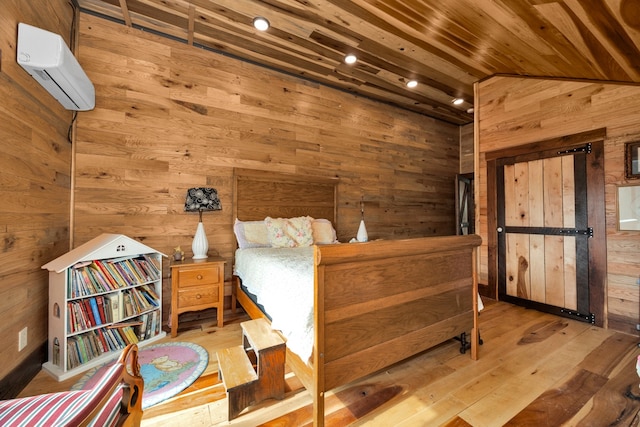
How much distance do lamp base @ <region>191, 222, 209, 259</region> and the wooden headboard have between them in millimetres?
443

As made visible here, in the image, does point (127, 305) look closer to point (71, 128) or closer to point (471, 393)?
point (71, 128)

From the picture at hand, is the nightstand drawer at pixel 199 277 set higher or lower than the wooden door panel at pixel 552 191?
lower

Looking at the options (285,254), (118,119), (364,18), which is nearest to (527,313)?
(285,254)

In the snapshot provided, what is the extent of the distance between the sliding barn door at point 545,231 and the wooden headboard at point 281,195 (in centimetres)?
227

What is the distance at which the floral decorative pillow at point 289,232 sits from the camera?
288 cm

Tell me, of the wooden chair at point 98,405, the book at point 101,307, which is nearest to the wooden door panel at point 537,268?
the wooden chair at point 98,405

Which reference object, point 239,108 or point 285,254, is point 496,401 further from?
point 239,108

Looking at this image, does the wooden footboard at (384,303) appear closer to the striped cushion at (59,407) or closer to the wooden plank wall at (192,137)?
the striped cushion at (59,407)

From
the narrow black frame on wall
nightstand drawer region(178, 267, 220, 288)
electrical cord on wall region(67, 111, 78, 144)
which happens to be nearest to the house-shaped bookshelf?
nightstand drawer region(178, 267, 220, 288)

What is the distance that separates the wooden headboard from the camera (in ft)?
10.1

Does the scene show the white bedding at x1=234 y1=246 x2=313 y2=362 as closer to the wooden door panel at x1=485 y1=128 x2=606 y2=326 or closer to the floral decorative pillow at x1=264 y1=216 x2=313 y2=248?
the floral decorative pillow at x1=264 y1=216 x2=313 y2=248

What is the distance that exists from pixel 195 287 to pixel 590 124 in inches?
172

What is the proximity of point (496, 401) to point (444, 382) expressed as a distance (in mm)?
292

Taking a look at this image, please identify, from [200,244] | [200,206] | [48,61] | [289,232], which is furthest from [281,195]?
[48,61]
